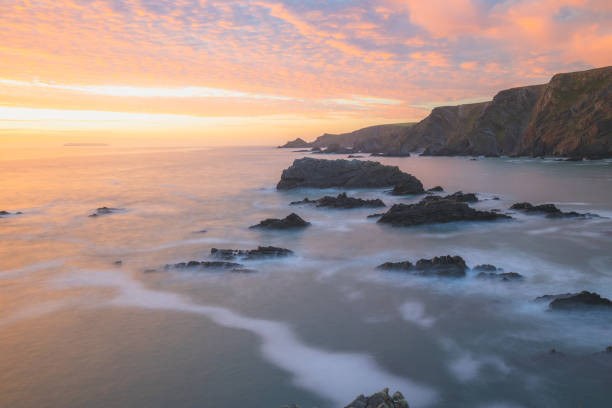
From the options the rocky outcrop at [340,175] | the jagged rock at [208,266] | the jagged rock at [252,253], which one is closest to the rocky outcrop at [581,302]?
the jagged rock at [252,253]

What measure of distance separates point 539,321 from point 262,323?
6.41 m

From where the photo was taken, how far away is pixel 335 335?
8.86 meters

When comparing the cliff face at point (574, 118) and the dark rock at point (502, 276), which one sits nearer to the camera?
the dark rock at point (502, 276)

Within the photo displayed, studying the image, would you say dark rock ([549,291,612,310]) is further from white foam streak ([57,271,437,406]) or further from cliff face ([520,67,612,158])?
cliff face ([520,67,612,158])

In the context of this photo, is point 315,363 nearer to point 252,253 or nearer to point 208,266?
point 208,266

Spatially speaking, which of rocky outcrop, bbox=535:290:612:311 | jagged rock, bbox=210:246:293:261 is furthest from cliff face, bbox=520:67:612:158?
jagged rock, bbox=210:246:293:261

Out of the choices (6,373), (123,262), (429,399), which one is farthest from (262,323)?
(123,262)

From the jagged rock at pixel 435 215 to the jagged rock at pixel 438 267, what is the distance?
678 centimetres

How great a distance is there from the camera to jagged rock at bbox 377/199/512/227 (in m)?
19.6

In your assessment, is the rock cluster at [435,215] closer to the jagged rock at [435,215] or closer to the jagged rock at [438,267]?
the jagged rock at [435,215]

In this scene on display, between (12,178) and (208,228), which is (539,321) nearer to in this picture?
(208,228)

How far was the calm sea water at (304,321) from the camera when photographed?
6941mm

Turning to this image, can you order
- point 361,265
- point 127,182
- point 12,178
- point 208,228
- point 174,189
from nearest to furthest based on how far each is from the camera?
point 361,265 → point 208,228 → point 174,189 → point 127,182 → point 12,178

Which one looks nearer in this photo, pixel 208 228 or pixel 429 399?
pixel 429 399
